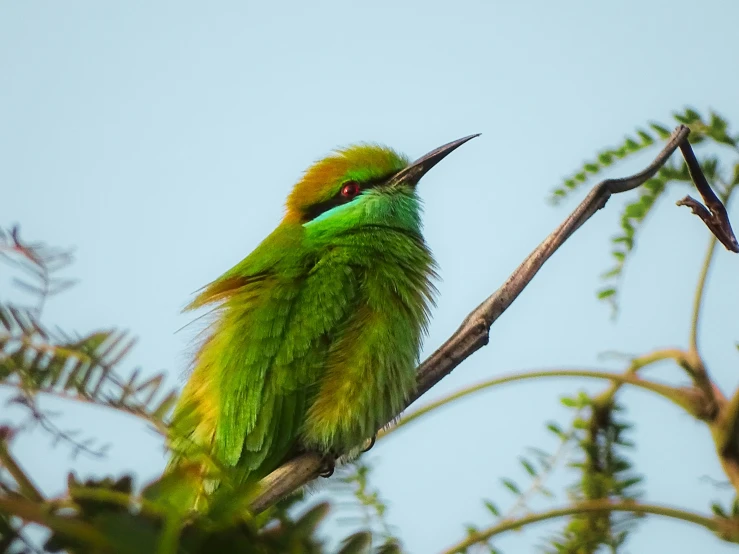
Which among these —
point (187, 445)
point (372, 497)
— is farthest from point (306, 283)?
point (187, 445)

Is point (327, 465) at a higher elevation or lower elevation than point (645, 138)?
lower

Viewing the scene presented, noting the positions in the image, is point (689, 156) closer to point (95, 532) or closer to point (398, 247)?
point (398, 247)

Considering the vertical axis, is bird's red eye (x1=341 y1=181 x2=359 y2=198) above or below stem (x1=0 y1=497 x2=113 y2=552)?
above

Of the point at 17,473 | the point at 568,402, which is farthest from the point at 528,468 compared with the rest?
the point at 17,473

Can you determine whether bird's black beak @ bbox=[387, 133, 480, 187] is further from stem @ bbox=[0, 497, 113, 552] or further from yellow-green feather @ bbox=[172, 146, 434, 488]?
stem @ bbox=[0, 497, 113, 552]

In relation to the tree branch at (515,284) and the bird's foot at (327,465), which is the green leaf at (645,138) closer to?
the tree branch at (515,284)

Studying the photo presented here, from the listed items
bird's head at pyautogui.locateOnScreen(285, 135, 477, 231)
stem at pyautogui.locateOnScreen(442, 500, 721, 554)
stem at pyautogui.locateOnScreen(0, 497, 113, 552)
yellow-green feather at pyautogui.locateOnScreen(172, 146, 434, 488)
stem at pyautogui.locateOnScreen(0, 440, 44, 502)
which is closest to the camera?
stem at pyautogui.locateOnScreen(0, 497, 113, 552)

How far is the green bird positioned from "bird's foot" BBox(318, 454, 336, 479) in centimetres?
2

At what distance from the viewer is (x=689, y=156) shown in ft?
5.90

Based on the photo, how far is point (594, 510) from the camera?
178cm

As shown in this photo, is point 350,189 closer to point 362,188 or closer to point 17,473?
point 362,188

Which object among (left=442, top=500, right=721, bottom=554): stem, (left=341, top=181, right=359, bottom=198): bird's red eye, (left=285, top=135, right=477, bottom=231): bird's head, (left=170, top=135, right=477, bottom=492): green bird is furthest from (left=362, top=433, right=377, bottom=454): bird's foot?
(left=341, top=181, right=359, bottom=198): bird's red eye

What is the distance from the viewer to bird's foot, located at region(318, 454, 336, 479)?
7.41ft

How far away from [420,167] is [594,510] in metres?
1.48
